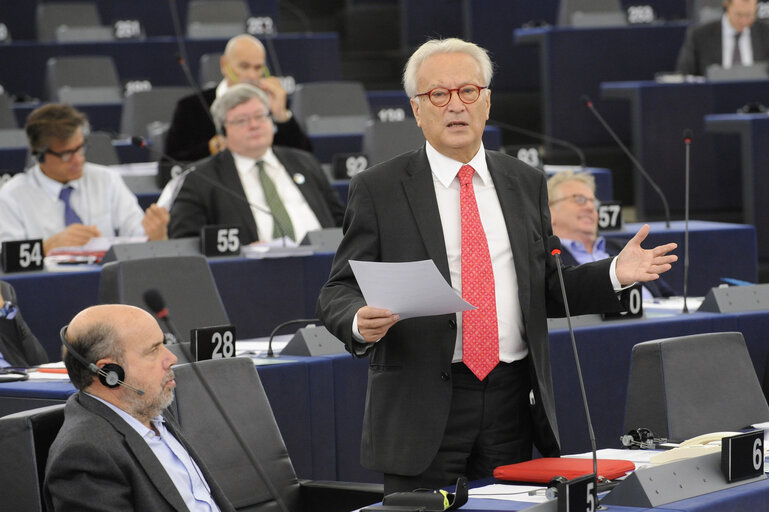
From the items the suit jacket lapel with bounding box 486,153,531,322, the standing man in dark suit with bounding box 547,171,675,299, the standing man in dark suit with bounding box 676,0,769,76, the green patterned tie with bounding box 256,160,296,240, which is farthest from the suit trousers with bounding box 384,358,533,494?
the standing man in dark suit with bounding box 676,0,769,76

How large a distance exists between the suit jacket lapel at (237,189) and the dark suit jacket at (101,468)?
9.52 ft

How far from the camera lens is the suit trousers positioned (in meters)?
2.41

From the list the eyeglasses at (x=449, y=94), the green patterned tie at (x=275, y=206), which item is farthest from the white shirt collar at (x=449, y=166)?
the green patterned tie at (x=275, y=206)

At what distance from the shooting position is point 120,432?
238 centimetres

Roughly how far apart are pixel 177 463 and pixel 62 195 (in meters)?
3.10

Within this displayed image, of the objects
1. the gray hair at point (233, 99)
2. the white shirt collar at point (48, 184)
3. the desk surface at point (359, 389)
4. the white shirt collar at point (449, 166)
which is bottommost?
the desk surface at point (359, 389)

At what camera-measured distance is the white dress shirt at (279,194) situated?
17.7 ft

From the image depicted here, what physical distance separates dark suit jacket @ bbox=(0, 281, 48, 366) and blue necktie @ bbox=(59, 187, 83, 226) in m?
1.52

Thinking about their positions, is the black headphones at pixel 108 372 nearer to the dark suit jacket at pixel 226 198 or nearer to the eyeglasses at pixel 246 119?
the dark suit jacket at pixel 226 198

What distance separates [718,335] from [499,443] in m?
1.03

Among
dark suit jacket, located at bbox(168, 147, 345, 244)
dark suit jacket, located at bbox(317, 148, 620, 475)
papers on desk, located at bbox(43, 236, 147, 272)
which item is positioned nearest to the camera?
dark suit jacket, located at bbox(317, 148, 620, 475)

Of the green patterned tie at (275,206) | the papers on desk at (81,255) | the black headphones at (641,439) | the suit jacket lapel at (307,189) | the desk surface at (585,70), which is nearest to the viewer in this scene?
the black headphones at (641,439)

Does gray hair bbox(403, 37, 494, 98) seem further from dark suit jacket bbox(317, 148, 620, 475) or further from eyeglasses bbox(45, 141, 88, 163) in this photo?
eyeglasses bbox(45, 141, 88, 163)

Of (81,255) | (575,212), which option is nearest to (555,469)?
(575,212)
